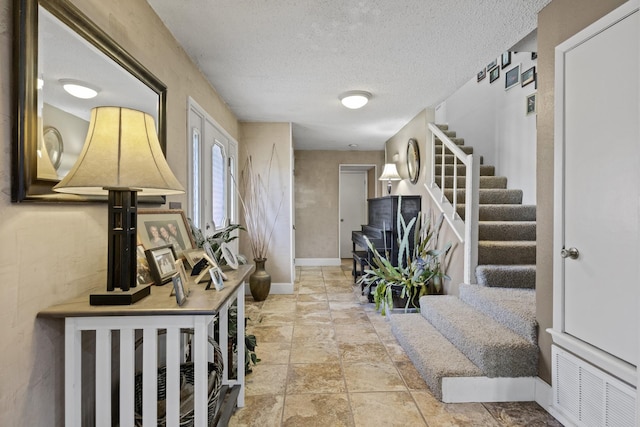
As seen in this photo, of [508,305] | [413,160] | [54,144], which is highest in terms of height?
[413,160]

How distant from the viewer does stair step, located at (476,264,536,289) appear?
8.59 feet

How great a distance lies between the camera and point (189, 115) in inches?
93.3

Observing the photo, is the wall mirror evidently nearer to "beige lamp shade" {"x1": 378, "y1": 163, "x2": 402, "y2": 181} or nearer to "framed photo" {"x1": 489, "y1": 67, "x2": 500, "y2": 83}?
"beige lamp shade" {"x1": 378, "y1": 163, "x2": 402, "y2": 181}

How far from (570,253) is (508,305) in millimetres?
730

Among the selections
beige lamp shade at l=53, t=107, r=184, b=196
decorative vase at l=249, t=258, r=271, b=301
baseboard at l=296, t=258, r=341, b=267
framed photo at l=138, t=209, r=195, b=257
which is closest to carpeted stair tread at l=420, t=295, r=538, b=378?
framed photo at l=138, t=209, r=195, b=257

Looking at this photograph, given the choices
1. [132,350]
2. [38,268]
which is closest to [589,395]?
[132,350]

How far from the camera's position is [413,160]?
13.8ft

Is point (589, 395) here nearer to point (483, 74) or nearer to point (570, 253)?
point (570, 253)

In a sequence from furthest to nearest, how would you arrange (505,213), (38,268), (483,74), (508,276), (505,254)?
(483,74) < (505,213) < (505,254) < (508,276) < (38,268)

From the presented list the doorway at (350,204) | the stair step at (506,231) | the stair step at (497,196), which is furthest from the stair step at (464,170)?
the doorway at (350,204)

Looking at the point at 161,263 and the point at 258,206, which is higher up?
the point at 258,206

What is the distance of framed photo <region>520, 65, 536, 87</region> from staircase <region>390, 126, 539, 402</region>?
4.76 ft

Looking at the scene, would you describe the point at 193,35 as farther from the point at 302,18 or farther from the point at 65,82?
the point at 65,82

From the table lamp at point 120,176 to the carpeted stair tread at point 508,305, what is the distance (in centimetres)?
206
